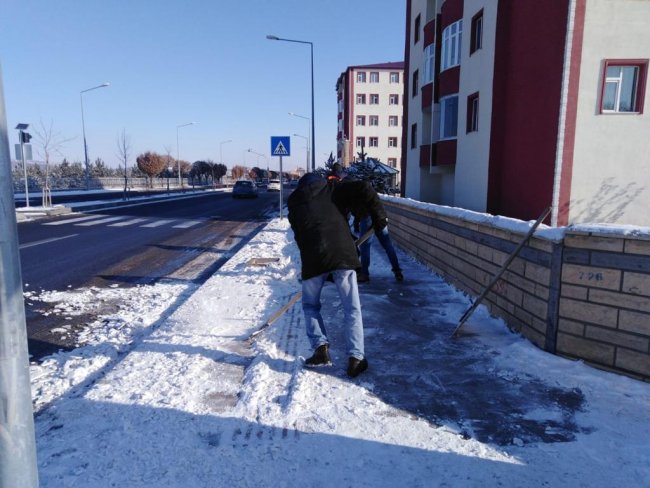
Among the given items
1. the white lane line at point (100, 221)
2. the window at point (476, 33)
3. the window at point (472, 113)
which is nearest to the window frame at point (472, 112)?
the window at point (472, 113)

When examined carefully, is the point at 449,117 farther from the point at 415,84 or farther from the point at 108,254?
the point at 108,254

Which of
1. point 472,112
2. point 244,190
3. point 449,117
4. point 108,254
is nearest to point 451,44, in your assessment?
point 449,117

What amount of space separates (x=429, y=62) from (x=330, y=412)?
838 inches

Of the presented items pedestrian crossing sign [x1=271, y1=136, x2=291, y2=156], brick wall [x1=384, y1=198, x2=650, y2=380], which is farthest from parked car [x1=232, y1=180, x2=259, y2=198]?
brick wall [x1=384, y1=198, x2=650, y2=380]

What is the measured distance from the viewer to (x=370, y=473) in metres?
2.49

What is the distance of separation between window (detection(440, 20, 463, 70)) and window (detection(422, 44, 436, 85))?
1833 millimetres

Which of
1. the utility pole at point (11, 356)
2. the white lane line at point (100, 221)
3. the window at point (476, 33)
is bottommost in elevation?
the white lane line at point (100, 221)

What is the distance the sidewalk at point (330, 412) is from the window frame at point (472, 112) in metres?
13.6

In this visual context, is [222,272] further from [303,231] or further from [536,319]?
[536,319]

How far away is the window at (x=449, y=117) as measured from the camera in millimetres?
18438

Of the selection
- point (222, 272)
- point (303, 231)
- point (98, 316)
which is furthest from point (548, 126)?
point (98, 316)

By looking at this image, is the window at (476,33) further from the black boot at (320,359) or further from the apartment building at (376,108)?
the apartment building at (376,108)

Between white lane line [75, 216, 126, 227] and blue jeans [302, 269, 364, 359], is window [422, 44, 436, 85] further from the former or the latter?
blue jeans [302, 269, 364, 359]

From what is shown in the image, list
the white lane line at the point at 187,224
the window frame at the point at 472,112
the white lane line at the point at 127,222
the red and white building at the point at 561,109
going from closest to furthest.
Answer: the red and white building at the point at 561,109 < the white lane line at the point at 127,222 < the white lane line at the point at 187,224 < the window frame at the point at 472,112
